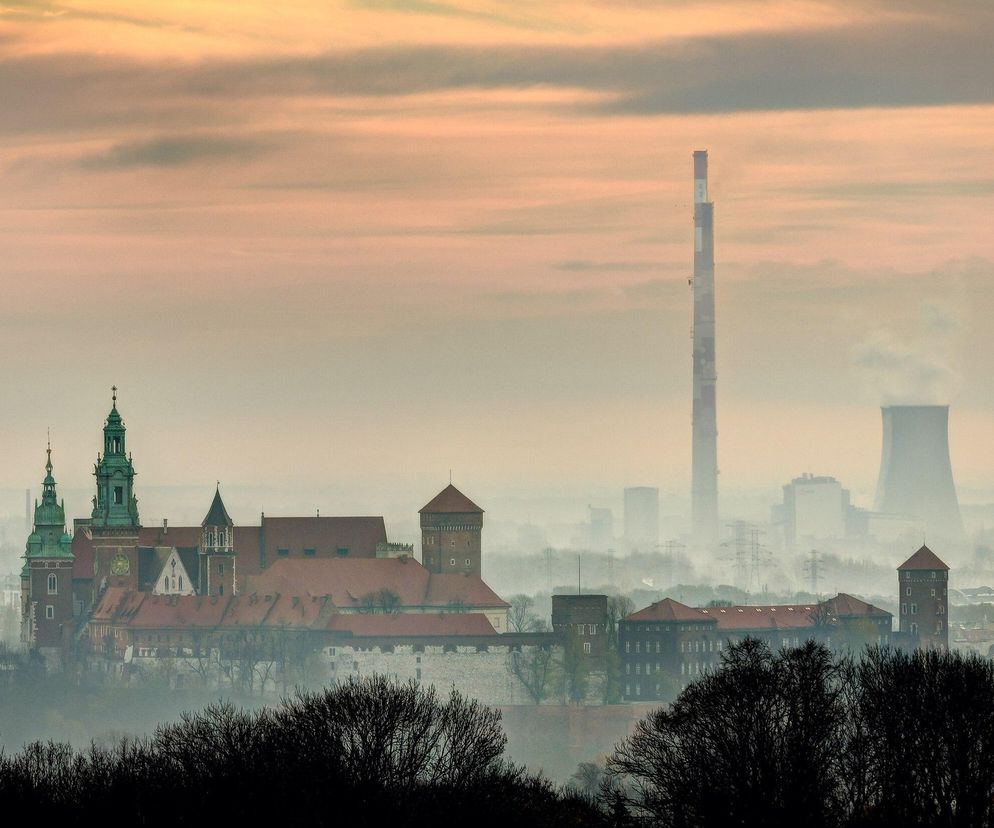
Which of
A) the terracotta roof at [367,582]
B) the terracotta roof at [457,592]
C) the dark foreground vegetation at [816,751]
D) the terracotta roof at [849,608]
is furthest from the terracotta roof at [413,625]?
the dark foreground vegetation at [816,751]

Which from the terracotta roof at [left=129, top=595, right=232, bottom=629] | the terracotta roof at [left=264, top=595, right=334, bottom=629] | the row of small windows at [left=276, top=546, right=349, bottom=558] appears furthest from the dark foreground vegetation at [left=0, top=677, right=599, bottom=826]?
the row of small windows at [left=276, top=546, right=349, bottom=558]

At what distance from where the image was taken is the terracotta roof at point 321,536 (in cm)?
14712

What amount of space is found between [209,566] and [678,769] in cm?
8367

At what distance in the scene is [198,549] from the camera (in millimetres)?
142125

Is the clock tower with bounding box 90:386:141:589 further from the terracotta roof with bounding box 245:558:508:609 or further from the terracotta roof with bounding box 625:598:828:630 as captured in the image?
the terracotta roof with bounding box 625:598:828:630

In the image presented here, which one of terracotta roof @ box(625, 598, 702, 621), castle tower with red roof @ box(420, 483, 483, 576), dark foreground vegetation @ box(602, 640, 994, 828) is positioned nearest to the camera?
dark foreground vegetation @ box(602, 640, 994, 828)

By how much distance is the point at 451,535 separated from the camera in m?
148

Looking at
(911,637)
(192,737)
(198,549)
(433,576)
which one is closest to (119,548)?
(198,549)

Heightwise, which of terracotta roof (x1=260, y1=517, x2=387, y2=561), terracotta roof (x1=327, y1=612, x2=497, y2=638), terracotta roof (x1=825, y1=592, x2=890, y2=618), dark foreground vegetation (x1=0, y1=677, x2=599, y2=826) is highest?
terracotta roof (x1=260, y1=517, x2=387, y2=561)

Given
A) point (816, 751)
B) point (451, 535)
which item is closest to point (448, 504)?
point (451, 535)

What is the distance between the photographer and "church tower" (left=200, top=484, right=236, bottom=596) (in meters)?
141

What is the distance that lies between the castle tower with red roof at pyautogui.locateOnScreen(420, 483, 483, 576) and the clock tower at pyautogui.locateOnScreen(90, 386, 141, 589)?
14.1m

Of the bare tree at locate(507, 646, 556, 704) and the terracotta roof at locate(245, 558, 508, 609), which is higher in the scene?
the terracotta roof at locate(245, 558, 508, 609)

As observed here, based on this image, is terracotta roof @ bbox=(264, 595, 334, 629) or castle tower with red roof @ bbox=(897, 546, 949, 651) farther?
castle tower with red roof @ bbox=(897, 546, 949, 651)
